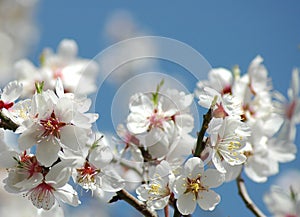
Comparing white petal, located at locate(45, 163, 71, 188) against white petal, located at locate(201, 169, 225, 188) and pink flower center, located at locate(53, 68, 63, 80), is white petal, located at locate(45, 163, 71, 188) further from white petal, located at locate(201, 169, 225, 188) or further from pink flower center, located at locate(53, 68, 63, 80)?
pink flower center, located at locate(53, 68, 63, 80)

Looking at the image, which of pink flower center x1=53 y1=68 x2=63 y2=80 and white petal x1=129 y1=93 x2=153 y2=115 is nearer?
white petal x1=129 y1=93 x2=153 y2=115

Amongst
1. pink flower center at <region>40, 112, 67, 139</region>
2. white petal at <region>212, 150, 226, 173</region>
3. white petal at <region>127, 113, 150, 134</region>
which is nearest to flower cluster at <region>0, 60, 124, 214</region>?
pink flower center at <region>40, 112, 67, 139</region>

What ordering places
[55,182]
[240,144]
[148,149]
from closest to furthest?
[55,182] < [240,144] < [148,149]

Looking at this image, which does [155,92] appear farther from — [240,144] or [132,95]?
[240,144]

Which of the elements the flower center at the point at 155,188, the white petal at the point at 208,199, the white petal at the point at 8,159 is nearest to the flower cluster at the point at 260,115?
the white petal at the point at 208,199

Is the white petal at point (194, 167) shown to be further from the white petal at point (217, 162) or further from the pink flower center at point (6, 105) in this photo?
the pink flower center at point (6, 105)

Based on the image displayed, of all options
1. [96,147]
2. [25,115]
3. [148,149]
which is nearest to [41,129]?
[25,115]

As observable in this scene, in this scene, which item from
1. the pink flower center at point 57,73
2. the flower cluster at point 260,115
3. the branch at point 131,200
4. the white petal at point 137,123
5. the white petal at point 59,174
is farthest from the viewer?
the pink flower center at point 57,73
